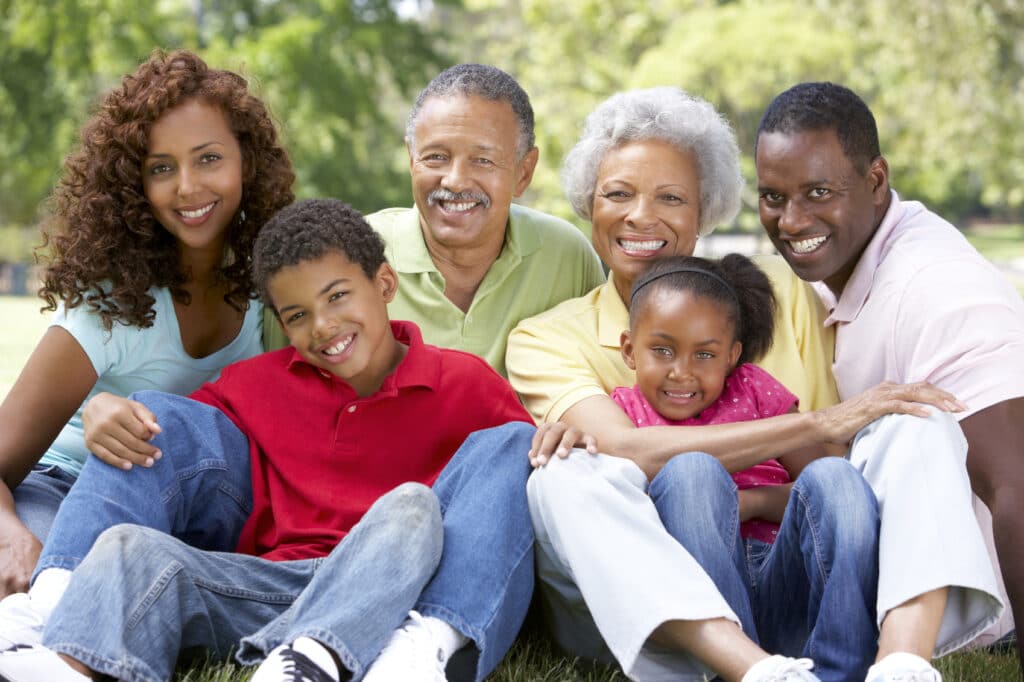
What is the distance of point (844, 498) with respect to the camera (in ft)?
8.59

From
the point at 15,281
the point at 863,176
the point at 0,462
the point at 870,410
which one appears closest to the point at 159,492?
the point at 0,462

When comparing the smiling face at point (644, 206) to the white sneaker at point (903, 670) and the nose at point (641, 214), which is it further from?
the white sneaker at point (903, 670)

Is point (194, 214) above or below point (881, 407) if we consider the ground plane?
above

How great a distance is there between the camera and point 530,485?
2787 mm

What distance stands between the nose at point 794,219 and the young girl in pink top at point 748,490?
163mm

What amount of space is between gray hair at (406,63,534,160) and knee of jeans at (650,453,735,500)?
4.86ft

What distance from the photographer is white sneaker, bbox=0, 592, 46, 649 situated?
2.48 m

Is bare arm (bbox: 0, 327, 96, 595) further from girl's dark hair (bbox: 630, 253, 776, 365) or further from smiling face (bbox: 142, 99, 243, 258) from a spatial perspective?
girl's dark hair (bbox: 630, 253, 776, 365)

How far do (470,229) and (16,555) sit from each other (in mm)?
1645

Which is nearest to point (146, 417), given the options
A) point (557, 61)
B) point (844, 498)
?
point (844, 498)

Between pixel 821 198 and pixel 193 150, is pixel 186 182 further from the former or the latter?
pixel 821 198

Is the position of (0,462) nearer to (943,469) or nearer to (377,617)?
(377,617)

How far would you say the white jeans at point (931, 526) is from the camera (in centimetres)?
Result: 250

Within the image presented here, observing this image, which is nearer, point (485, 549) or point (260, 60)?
point (485, 549)
